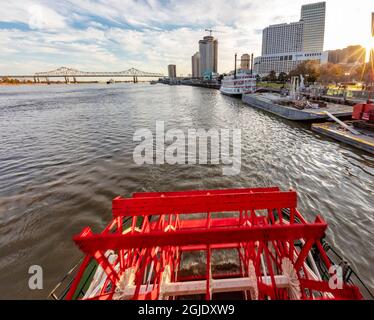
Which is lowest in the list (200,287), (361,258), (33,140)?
(361,258)

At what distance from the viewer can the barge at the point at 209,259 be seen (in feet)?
13.4

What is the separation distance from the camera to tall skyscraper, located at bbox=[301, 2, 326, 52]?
A: 155 meters

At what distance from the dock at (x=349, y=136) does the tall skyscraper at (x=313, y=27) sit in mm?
178647

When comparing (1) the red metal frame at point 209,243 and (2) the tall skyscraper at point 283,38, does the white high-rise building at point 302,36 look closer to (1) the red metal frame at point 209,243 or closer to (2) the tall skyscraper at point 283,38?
(2) the tall skyscraper at point 283,38

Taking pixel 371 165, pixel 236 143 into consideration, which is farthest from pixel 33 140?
pixel 371 165

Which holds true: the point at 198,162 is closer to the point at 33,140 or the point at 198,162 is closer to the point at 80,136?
the point at 80,136

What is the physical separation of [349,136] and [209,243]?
711 inches

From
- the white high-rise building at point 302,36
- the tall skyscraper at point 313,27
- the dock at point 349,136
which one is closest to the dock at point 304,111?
the dock at point 349,136

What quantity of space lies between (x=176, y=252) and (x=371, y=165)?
13.6m

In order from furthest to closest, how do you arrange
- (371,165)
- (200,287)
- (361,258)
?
(371,165) → (361,258) → (200,287)

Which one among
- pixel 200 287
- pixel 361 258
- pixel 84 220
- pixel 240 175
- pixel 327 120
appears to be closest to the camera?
pixel 200 287

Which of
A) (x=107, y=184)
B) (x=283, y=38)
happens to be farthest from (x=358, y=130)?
(x=283, y=38)

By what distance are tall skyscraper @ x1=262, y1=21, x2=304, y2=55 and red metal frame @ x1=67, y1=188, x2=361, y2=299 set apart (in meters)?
195

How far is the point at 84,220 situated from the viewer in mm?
7852
